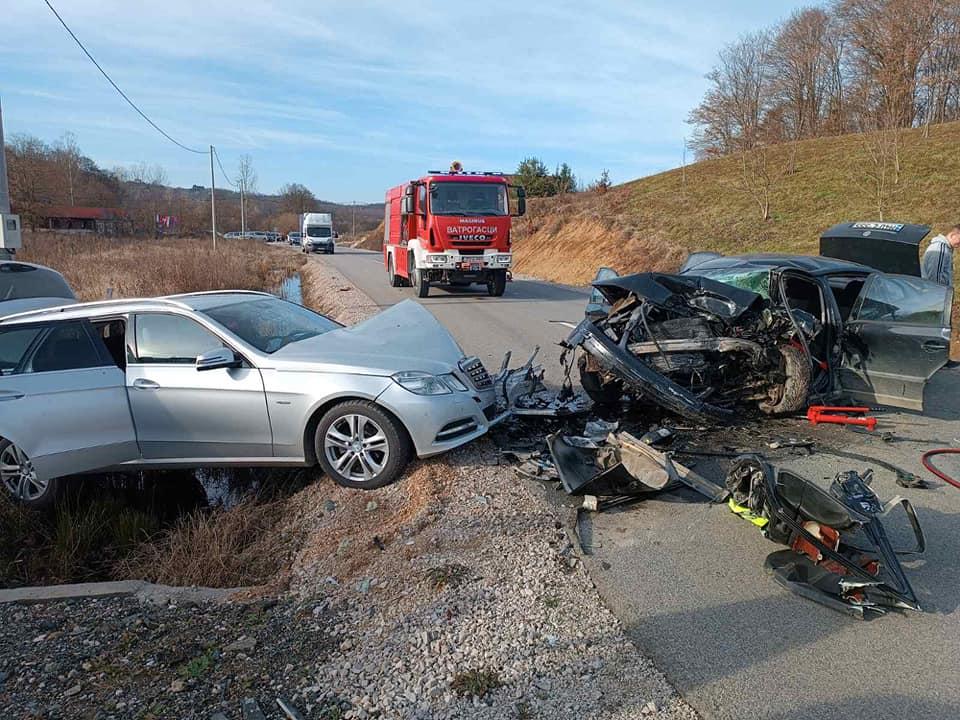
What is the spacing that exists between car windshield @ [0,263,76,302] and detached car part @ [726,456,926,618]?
7.36 metres

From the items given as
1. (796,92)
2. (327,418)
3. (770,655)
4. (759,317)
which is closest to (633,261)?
(759,317)

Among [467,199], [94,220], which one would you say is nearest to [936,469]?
[467,199]

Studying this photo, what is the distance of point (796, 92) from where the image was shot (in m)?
40.4

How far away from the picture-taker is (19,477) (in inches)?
213

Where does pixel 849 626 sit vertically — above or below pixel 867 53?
below

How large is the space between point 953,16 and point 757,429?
35285 mm

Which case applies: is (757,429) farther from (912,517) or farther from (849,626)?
(849,626)

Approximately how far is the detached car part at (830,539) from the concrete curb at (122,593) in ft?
9.85

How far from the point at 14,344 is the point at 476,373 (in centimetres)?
357

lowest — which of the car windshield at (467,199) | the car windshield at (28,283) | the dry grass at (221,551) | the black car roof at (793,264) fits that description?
the dry grass at (221,551)

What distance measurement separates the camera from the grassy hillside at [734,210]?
910 inches

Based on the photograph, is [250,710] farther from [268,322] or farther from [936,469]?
[936,469]

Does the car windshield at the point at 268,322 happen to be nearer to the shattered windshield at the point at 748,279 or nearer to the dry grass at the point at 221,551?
the dry grass at the point at 221,551

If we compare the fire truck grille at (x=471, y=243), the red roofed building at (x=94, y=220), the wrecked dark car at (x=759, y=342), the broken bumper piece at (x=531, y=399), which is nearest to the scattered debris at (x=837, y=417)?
the wrecked dark car at (x=759, y=342)
